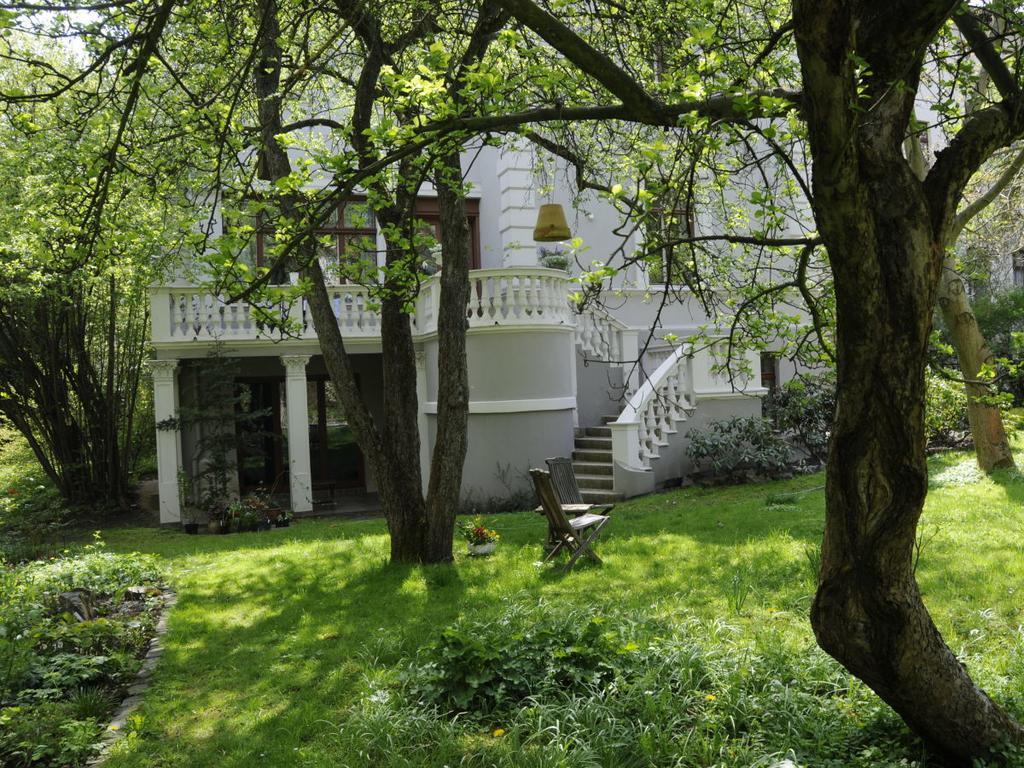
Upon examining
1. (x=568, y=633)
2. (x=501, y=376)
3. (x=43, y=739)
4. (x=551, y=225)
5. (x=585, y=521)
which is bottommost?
(x=43, y=739)

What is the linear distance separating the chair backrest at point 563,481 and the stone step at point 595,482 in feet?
11.6

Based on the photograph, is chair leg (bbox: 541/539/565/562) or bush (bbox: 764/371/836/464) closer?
chair leg (bbox: 541/539/565/562)

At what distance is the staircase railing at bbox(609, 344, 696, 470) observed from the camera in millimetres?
13656

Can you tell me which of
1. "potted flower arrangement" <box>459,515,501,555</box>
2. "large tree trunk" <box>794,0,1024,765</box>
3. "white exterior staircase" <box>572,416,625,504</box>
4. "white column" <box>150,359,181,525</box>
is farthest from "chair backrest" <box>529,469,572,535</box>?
"white column" <box>150,359,181,525</box>

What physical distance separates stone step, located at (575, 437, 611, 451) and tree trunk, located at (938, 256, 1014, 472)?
5745 millimetres

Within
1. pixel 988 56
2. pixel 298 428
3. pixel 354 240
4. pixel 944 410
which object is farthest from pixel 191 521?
pixel 988 56

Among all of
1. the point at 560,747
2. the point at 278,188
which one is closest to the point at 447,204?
the point at 278,188

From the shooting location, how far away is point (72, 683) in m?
5.42

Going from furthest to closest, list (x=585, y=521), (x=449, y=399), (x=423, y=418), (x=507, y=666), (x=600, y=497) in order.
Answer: (x=423, y=418), (x=600, y=497), (x=449, y=399), (x=585, y=521), (x=507, y=666)

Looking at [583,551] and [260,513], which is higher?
[583,551]

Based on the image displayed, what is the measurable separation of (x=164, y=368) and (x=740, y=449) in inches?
416

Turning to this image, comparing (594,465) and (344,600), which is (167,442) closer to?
(594,465)

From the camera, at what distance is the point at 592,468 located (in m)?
14.6

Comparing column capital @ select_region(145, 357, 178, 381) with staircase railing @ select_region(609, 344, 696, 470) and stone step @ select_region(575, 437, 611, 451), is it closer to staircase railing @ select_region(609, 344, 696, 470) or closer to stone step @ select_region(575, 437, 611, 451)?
stone step @ select_region(575, 437, 611, 451)
